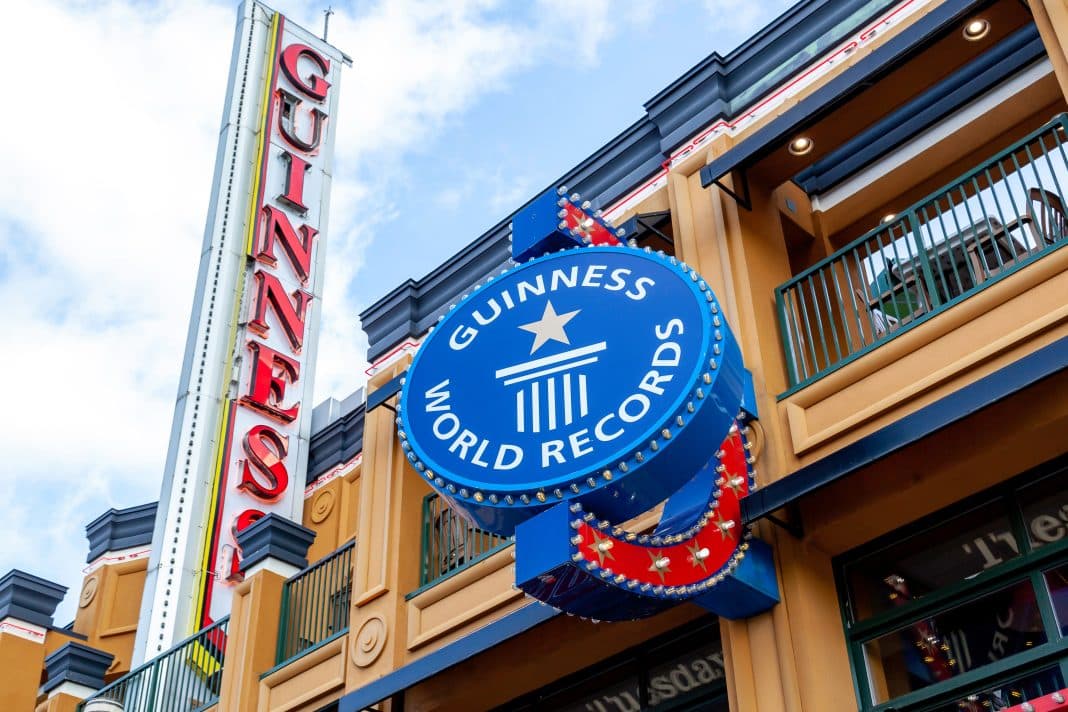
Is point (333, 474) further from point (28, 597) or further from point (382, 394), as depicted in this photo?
point (382, 394)

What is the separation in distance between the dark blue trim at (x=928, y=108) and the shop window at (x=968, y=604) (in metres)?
4.11

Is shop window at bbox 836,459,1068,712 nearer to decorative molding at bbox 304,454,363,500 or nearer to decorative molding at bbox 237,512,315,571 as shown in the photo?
decorative molding at bbox 237,512,315,571

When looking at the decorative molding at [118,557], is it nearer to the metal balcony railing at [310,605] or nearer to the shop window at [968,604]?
the metal balcony railing at [310,605]

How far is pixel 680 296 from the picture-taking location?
29.7ft

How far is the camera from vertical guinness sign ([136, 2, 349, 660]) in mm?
18312

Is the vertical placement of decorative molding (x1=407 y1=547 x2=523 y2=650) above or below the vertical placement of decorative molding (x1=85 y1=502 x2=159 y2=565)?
below

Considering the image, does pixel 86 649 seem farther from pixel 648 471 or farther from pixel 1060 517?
pixel 1060 517

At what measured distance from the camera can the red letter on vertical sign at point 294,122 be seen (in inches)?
924

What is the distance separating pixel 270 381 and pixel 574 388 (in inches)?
475

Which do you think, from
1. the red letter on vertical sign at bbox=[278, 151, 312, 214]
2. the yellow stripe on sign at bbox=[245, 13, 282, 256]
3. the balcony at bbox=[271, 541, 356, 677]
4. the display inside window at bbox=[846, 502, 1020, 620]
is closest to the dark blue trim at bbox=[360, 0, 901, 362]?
the balcony at bbox=[271, 541, 356, 677]

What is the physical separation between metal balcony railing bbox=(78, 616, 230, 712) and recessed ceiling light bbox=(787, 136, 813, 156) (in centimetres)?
824

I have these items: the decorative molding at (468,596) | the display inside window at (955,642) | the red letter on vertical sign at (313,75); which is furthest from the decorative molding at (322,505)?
the display inside window at (955,642)

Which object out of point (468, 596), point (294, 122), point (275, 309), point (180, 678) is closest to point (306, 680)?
point (468, 596)

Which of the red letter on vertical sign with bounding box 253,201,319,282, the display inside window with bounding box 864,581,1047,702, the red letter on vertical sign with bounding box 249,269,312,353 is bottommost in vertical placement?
the display inside window with bounding box 864,581,1047,702
